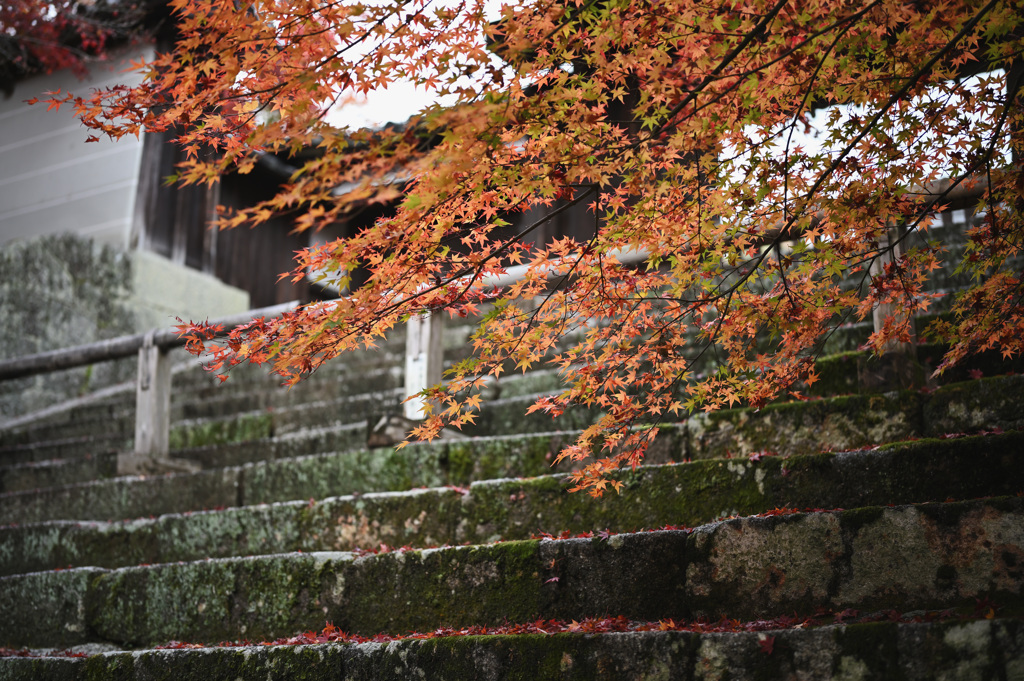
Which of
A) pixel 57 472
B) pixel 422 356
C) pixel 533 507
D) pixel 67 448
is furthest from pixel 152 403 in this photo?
pixel 533 507

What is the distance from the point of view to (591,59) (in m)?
2.67

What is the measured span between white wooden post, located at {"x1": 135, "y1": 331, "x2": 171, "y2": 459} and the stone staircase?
0.32 meters

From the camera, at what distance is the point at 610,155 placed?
8.86 feet

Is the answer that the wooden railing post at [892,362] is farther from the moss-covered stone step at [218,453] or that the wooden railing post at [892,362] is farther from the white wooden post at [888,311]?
the moss-covered stone step at [218,453]

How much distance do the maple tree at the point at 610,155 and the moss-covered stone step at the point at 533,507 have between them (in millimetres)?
406

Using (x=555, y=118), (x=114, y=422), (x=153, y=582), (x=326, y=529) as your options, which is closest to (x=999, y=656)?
(x=555, y=118)

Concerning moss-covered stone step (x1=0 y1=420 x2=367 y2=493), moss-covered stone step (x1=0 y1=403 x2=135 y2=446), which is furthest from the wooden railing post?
moss-covered stone step (x1=0 y1=403 x2=135 y2=446)

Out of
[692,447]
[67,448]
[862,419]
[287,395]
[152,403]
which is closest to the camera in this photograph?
[862,419]

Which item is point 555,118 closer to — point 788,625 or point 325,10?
point 325,10

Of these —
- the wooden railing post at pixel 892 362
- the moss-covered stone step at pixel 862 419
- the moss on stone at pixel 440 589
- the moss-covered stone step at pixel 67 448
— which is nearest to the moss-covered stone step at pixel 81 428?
the moss-covered stone step at pixel 67 448

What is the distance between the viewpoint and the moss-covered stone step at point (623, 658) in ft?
7.16

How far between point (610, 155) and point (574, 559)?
1.42 metres

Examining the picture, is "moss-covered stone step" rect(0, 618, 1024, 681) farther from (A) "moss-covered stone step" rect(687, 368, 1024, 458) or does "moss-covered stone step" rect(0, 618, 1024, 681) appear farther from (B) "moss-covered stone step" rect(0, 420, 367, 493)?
(B) "moss-covered stone step" rect(0, 420, 367, 493)

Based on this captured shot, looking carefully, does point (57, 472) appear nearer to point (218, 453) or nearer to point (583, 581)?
point (218, 453)
